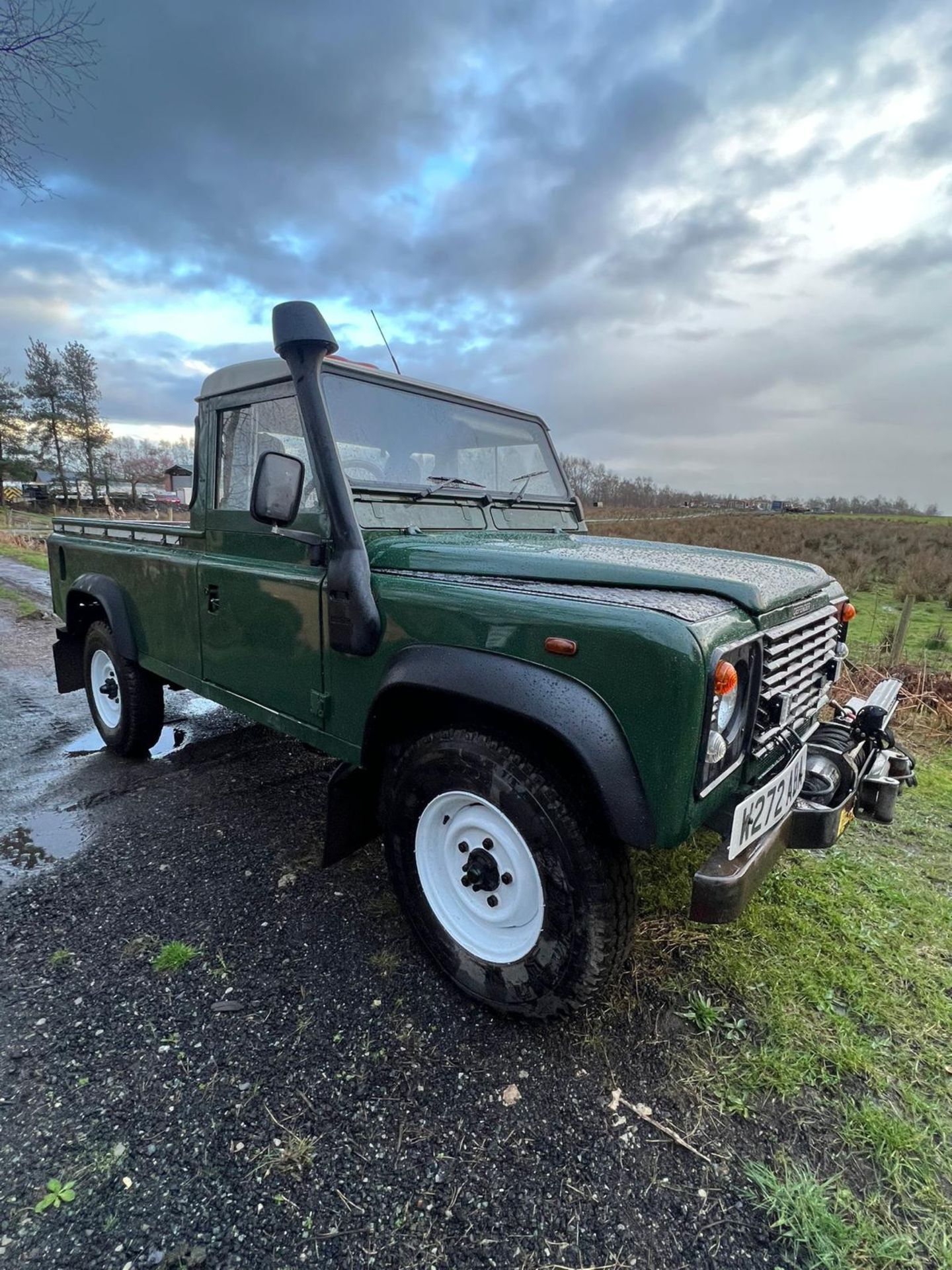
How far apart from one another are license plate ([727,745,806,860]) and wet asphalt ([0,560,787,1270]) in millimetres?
822

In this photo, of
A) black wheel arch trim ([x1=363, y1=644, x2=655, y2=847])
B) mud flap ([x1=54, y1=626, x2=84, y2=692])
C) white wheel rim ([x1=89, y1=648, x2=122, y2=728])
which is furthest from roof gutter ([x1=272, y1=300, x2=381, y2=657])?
mud flap ([x1=54, y1=626, x2=84, y2=692])

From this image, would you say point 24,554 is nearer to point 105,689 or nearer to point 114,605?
point 105,689

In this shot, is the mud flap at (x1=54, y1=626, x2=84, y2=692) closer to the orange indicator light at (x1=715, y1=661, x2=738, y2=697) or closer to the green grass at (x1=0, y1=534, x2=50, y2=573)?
the orange indicator light at (x1=715, y1=661, x2=738, y2=697)

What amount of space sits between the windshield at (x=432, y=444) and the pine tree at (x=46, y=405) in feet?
154

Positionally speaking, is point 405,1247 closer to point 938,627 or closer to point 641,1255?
point 641,1255

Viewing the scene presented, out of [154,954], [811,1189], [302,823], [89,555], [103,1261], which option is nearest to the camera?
[103,1261]

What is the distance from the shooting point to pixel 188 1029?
221 cm

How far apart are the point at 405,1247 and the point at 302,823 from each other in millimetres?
2196

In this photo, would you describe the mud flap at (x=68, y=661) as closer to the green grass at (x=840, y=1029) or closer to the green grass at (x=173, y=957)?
the green grass at (x=173, y=957)

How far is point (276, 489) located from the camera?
2.37 metres

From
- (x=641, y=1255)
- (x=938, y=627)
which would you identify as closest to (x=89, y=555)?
(x=641, y=1255)

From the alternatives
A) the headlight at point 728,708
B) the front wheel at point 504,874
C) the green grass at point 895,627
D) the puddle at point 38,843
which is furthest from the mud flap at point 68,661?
the green grass at point 895,627

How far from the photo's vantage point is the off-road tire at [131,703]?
4176 mm

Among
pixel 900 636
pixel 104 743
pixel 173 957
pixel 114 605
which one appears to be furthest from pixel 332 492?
pixel 900 636
